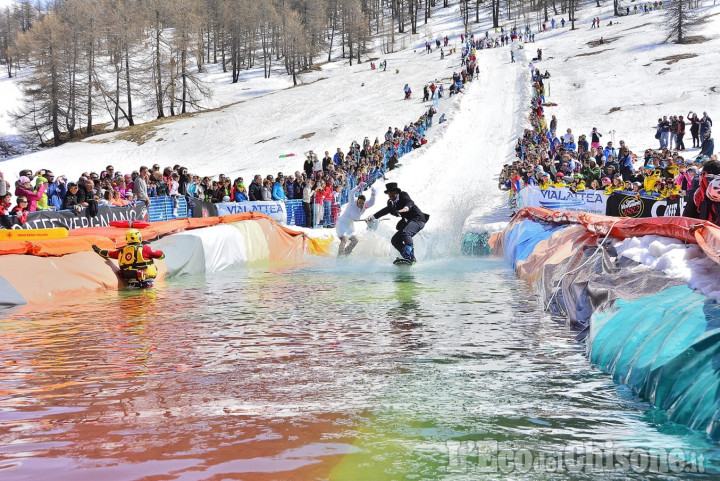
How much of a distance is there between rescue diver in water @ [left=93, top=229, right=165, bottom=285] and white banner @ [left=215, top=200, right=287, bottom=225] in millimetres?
9199

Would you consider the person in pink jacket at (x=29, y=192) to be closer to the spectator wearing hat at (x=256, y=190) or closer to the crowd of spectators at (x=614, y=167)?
the spectator wearing hat at (x=256, y=190)

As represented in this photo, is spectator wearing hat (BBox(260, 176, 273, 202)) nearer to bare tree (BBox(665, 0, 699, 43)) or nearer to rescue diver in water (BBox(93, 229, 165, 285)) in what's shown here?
rescue diver in water (BBox(93, 229, 165, 285))

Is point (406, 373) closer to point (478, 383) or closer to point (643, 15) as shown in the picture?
point (478, 383)

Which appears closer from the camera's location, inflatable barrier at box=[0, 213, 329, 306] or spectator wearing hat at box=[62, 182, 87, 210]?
inflatable barrier at box=[0, 213, 329, 306]

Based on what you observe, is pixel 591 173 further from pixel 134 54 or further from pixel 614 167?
pixel 134 54

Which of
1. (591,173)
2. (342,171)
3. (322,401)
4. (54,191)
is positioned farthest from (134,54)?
(322,401)

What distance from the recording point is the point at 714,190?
27.5ft

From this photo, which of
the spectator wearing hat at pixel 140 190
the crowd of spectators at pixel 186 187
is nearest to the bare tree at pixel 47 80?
the crowd of spectators at pixel 186 187

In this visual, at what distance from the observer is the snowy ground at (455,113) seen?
1463 inches

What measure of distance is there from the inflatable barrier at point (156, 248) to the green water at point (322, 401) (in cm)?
158

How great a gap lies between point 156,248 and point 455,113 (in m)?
36.2

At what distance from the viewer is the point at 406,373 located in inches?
235

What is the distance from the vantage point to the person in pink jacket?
15805 millimetres

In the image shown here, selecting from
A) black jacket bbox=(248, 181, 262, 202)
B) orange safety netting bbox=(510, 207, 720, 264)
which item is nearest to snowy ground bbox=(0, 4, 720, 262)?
black jacket bbox=(248, 181, 262, 202)
